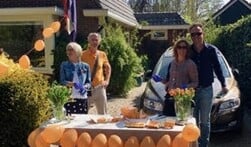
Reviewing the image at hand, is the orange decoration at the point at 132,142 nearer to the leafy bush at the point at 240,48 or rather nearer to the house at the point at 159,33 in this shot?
the leafy bush at the point at 240,48

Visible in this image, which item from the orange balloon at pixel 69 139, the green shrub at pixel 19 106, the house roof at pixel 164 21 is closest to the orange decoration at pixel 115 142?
the orange balloon at pixel 69 139

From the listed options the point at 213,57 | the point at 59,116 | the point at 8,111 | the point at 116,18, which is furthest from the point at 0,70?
the point at 116,18

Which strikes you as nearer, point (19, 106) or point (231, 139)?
point (19, 106)

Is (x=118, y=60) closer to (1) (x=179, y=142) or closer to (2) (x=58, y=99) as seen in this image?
(2) (x=58, y=99)

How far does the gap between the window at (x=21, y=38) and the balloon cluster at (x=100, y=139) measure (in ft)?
32.4

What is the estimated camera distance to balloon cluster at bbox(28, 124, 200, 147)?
14.3ft

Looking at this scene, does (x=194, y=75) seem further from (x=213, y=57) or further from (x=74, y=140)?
(x=74, y=140)

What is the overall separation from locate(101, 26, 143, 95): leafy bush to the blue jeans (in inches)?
297

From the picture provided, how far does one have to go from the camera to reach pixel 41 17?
14.0m

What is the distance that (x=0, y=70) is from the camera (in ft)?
19.5

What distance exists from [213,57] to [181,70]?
452mm

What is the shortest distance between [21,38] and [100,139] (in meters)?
10.8

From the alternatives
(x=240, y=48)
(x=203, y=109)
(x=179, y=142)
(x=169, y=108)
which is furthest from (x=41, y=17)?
(x=179, y=142)

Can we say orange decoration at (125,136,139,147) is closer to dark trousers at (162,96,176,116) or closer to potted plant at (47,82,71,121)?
potted plant at (47,82,71,121)
